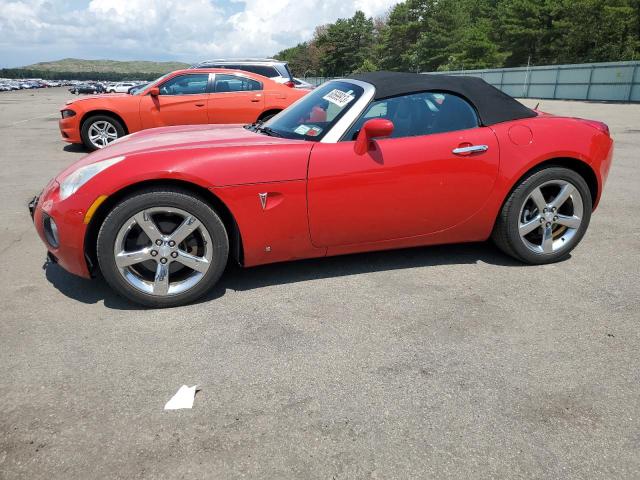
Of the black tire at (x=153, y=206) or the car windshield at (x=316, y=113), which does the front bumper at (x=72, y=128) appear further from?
the black tire at (x=153, y=206)

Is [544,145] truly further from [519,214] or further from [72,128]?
[72,128]

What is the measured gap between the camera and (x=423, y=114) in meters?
3.30

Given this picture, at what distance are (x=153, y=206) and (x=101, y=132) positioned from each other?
274 inches

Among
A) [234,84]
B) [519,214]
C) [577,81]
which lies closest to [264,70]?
[234,84]

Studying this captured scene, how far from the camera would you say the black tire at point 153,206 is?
2783 mm

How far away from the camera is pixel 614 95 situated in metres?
26.8

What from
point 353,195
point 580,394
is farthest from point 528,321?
point 353,195

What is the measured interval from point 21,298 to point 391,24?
81.3 metres

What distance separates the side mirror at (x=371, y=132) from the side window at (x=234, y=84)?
6083mm

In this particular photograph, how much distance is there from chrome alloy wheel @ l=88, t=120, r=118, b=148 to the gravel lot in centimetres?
576

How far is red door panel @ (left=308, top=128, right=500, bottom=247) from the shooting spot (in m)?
3.02

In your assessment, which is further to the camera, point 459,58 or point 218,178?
point 459,58

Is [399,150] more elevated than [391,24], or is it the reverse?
[391,24]

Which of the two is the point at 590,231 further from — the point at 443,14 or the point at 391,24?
the point at 391,24
